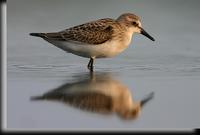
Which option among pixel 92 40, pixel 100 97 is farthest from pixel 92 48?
pixel 100 97

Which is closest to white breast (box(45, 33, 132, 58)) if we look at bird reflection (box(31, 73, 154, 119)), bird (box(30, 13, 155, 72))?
bird (box(30, 13, 155, 72))

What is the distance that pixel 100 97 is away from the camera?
715 cm

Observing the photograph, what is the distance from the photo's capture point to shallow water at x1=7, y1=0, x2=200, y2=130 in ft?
21.6

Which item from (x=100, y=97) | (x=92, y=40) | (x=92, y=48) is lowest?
(x=100, y=97)

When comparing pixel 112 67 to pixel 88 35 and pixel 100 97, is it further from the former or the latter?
pixel 100 97

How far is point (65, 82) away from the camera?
7852 millimetres

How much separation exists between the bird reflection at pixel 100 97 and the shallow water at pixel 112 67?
0.22ft

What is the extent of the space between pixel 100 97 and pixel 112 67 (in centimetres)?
188

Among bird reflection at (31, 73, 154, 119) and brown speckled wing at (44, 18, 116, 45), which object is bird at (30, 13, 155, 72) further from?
bird reflection at (31, 73, 154, 119)

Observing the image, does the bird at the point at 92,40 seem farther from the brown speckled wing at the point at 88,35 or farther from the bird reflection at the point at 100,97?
the bird reflection at the point at 100,97

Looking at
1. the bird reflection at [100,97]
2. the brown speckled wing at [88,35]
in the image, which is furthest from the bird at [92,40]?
the bird reflection at [100,97]

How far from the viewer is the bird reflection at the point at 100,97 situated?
6.82 m

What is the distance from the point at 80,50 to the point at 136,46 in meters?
1.90

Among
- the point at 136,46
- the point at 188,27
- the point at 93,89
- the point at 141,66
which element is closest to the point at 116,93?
the point at 93,89
